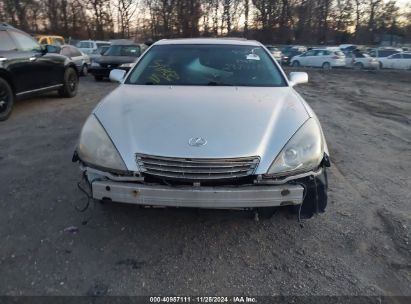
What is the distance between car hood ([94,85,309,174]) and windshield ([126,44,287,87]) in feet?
1.16

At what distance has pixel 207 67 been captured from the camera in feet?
13.5

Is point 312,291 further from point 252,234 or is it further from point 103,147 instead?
point 103,147

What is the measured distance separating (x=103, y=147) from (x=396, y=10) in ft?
207

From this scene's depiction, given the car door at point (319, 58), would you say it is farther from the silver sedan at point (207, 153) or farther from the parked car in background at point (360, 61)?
the silver sedan at point (207, 153)

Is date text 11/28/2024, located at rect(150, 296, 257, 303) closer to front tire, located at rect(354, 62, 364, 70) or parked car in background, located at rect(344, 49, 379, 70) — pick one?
parked car in background, located at rect(344, 49, 379, 70)

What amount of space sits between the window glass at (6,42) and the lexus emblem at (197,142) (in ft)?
19.5

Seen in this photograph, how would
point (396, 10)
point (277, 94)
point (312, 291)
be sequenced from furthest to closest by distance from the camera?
point (396, 10) < point (277, 94) < point (312, 291)

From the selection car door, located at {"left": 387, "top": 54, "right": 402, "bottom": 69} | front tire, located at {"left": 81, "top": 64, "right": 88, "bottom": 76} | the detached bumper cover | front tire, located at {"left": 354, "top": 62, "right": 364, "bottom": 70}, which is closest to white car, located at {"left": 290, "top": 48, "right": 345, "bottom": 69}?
front tire, located at {"left": 354, "top": 62, "right": 364, "bottom": 70}

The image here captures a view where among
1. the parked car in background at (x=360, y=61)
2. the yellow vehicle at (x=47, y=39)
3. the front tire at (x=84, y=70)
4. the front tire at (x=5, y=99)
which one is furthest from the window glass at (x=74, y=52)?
the parked car in background at (x=360, y=61)

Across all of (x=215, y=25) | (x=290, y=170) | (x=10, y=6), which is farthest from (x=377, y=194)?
(x=215, y=25)

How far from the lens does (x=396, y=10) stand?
180 ft

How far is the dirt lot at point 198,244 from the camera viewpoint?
2.48 m

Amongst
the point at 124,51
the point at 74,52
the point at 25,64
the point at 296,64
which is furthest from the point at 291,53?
the point at 25,64

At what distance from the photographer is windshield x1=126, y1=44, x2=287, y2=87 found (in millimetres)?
3947
